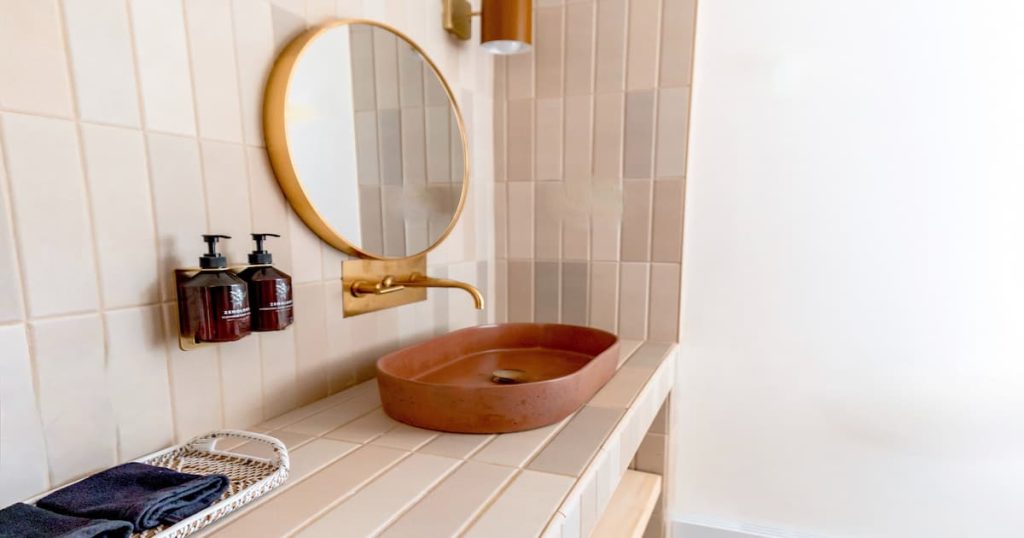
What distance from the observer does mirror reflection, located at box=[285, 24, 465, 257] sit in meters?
0.88

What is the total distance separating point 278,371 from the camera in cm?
87

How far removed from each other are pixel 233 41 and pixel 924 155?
1426 mm

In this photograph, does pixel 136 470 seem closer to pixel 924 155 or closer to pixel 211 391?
pixel 211 391

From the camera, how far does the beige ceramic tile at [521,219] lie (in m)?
1.50

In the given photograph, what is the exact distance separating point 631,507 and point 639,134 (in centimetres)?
94

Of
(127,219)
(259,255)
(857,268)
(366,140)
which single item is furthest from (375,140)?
(857,268)

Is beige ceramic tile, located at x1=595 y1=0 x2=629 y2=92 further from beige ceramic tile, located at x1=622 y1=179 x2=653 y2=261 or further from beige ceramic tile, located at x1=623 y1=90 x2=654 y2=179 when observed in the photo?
beige ceramic tile, located at x1=622 y1=179 x2=653 y2=261

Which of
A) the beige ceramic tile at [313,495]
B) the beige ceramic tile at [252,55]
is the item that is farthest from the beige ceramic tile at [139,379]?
the beige ceramic tile at [252,55]

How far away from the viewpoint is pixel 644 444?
1.41 meters

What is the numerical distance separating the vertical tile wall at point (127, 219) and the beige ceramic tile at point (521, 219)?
70 cm

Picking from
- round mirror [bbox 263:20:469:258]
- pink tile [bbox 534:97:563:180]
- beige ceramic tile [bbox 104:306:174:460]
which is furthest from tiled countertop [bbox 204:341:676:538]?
pink tile [bbox 534:97:563:180]

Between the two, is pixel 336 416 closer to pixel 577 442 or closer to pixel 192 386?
pixel 192 386

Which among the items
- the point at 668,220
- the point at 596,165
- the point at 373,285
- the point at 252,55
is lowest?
the point at 373,285

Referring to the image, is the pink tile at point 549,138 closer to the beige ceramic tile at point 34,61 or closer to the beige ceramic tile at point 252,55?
the beige ceramic tile at point 252,55
